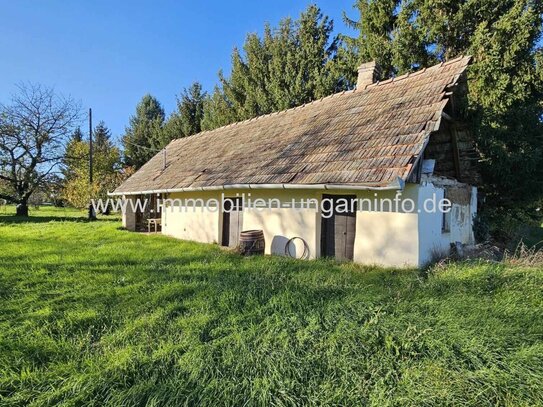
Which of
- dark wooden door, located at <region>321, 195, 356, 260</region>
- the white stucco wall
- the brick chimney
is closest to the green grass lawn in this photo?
dark wooden door, located at <region>321, 195, 356, 260</region>

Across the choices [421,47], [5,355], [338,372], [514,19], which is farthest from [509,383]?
[421,47]

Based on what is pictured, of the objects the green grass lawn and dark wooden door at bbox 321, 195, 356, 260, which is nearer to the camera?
the green grass lawn

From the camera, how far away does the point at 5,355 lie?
11.2 ft

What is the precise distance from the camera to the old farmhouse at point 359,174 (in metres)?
7.07

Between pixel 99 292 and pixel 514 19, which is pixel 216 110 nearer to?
pixel 514 19

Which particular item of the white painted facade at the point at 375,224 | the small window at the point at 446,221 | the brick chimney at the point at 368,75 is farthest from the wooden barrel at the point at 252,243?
the brick chimney at the point at 368,75

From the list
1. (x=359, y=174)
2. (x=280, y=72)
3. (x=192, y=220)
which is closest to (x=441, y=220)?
(x=359, y=174)

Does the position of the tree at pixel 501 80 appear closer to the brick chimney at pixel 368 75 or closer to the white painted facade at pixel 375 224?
the white painted facade at pixel 375 224

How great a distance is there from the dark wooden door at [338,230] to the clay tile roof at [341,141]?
102 centimetres

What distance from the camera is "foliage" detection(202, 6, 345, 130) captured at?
68.0ft

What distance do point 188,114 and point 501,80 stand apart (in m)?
24.3

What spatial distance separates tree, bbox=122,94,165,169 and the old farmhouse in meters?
22.2

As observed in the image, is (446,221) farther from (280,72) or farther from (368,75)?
(280,72)

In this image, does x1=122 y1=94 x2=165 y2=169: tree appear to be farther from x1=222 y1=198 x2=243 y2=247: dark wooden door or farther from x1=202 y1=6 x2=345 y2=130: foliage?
x1=222 y1=198 x2=243 y2=247: dark wooden door
